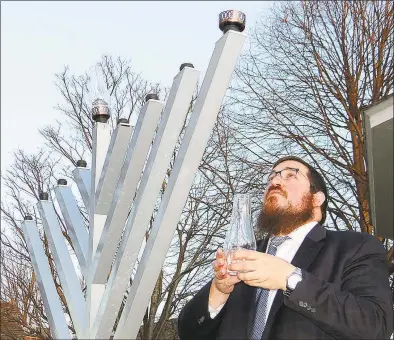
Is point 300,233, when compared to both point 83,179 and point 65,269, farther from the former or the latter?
point 83,179

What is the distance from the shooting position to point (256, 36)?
11.0m

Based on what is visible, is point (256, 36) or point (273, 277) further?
point (256, 36)

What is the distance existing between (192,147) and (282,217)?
Answer: 510mm

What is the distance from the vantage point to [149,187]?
2506 millimetres

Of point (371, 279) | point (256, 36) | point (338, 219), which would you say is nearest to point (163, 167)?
point (371, 279)

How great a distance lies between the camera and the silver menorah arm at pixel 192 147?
225 centimetres

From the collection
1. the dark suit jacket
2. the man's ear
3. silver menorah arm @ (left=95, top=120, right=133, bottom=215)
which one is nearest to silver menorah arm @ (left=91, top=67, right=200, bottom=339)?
the dark suit jacket

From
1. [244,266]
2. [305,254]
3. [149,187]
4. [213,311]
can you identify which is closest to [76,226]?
[149,187]

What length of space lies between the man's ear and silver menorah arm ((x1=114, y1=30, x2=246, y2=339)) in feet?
2.12

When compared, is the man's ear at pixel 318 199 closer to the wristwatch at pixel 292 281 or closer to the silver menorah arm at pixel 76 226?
the wristwatch at pixel 292 281

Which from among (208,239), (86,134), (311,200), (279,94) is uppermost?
(279,94)

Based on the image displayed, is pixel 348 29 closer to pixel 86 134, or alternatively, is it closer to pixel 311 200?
pixel 86 134

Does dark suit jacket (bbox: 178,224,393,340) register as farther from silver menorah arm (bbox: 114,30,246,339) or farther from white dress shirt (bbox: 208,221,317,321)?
silver menorah arm (bbox: 114,30,246,339)

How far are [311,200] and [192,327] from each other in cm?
71
